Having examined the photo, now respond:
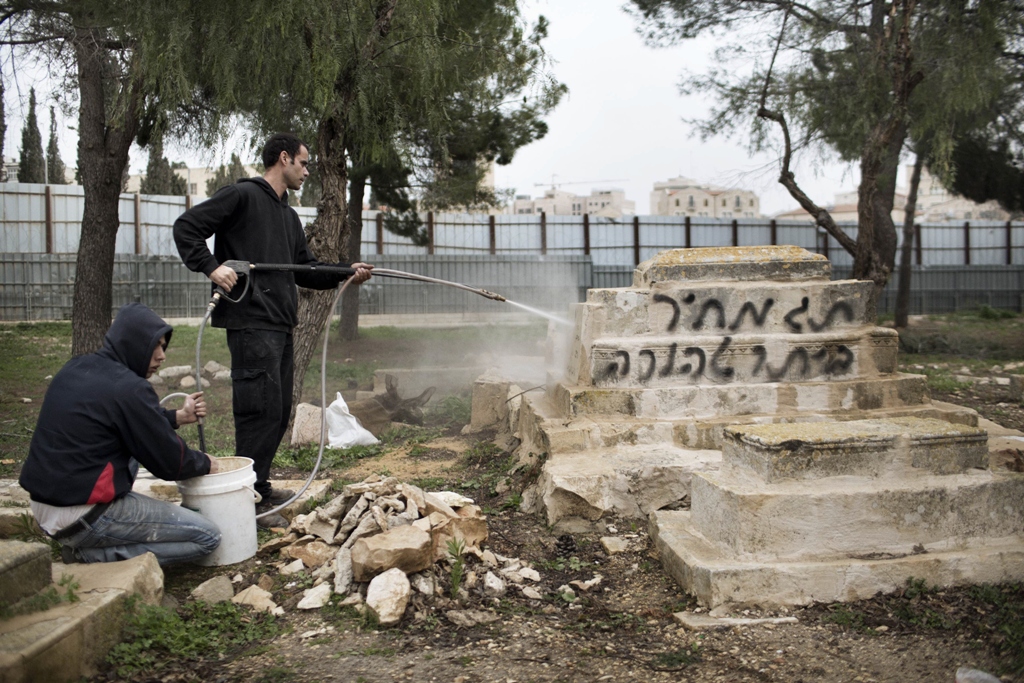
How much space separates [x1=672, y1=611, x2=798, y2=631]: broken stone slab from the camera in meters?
3.43

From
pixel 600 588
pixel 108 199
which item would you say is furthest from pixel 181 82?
pixel 600 588

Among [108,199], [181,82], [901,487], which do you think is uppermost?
[181,82]

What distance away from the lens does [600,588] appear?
3.96 meters

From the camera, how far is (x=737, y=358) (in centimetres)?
550

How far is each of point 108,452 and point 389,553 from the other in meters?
1.24

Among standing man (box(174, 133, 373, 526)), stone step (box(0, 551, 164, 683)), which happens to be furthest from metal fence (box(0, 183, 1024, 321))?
stone step (box(0, 551, 164, 683))

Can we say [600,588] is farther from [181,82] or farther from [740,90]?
[740,90]

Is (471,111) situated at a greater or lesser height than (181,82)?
greater

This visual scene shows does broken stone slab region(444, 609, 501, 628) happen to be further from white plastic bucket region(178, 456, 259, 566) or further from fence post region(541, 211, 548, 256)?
fence post region(541, 211, 548, 256)

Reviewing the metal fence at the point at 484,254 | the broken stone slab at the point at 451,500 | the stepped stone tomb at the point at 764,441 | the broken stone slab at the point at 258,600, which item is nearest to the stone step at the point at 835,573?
the stepped stone tomb at the point at 764,441

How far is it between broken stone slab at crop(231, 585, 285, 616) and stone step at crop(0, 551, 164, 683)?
36 cm

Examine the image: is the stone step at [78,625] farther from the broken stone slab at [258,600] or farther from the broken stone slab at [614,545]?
the broken stone slab at [614,545]

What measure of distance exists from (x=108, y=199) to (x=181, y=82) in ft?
7.69

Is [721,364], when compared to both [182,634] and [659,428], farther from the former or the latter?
[182,634]
